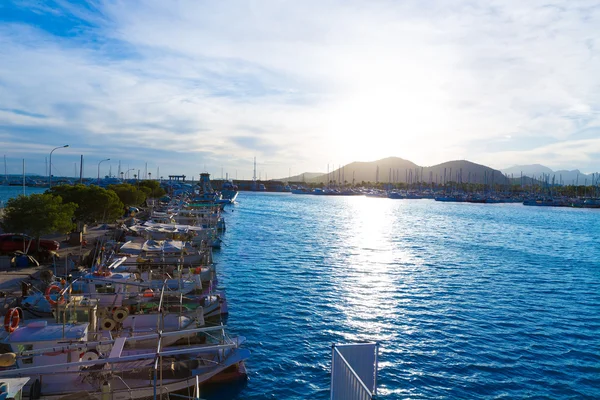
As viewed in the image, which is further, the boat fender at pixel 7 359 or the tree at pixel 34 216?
the tree at pixel 34 216

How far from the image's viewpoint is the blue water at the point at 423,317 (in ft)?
57.7

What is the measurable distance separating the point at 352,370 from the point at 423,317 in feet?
60.3

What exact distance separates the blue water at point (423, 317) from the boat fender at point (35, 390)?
17.6ft

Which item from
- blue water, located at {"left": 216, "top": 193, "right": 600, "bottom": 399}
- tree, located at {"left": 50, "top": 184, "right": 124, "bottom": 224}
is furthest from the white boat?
tree, located at {"left": 50, "top": 184, "right": 124, "bottom": 224}

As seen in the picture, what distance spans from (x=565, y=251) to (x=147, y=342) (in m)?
51.7

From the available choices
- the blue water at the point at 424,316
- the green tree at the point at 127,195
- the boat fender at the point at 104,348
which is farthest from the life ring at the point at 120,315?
the green tree at the point at 127,195

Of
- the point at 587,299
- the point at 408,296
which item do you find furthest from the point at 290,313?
the point at 587,299

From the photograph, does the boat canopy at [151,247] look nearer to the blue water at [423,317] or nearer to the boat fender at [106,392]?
the blue water at [423,317]

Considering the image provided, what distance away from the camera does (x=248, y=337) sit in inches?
847

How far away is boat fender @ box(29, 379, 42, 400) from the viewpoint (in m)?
12.7

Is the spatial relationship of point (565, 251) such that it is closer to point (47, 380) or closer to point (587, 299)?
point (587, 299)

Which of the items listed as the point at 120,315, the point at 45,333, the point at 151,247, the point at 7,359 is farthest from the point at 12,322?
the point at 151,247

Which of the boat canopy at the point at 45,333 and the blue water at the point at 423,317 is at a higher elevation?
the boat canopy at the point at 45,333

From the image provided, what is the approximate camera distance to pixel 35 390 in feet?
42.1
